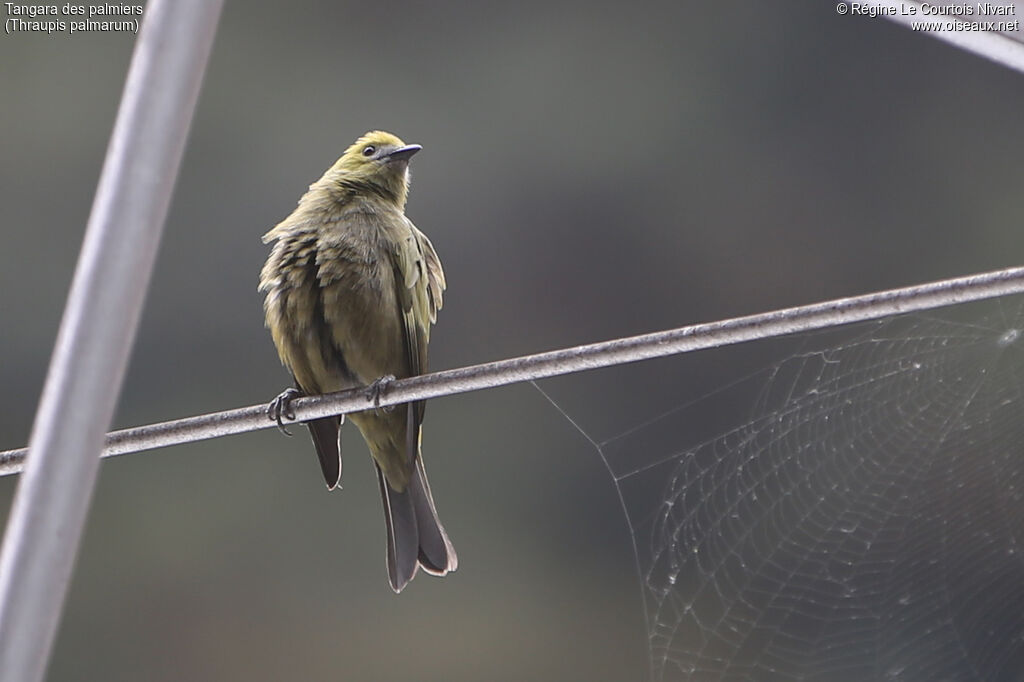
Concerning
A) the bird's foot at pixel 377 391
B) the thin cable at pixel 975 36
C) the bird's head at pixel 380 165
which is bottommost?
the bird's foot at pixel 377 391

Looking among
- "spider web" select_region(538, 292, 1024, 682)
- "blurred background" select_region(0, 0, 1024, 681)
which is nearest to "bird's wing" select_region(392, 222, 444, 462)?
"spider web" select_region(538, 292, 1024, 682)

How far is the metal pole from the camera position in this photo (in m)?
0.54

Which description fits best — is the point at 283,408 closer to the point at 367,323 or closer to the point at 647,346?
the point at 367,323

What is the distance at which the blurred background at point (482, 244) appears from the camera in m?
4.04

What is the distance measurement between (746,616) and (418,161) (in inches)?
78.4

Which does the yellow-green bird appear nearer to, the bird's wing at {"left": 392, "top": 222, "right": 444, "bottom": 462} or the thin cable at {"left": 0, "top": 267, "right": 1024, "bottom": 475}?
the bird's wing at {"left": 392, "top": 222, "right": 444, "bottom": 462}

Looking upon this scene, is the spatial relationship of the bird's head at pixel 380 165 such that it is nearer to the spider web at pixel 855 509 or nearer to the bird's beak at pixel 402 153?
the bird's beak at pixel 402 153

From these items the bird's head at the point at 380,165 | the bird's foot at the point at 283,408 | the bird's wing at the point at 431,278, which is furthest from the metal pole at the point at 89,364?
the bird's head at the point at 380,165

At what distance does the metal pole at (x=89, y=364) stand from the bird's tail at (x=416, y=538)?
4.24 ft

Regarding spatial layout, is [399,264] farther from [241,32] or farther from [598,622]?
[241,32]

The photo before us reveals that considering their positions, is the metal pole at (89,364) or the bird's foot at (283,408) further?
the bird's foot at (283,408)

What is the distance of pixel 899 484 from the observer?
10.1 feet

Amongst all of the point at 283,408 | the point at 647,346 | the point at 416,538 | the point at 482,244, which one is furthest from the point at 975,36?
the point at 482,244

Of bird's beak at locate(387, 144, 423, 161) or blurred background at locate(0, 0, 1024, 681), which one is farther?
blurred background at locate(0, 0, 1024, 681)
